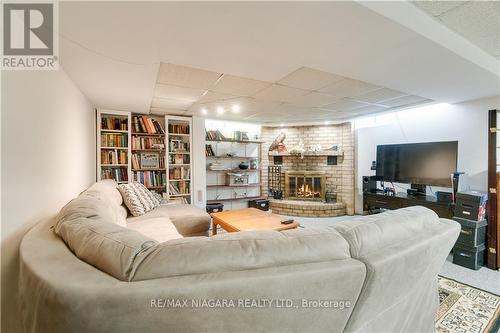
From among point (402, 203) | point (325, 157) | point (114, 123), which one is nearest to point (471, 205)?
point (402, 203)

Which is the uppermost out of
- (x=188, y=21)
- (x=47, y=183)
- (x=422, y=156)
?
(x=188, y=21)

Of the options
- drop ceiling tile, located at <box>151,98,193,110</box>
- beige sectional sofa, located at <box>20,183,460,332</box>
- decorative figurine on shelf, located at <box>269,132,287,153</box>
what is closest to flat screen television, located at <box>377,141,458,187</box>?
decorative figurine on shelf, located at <box>269,132,287,153</box>

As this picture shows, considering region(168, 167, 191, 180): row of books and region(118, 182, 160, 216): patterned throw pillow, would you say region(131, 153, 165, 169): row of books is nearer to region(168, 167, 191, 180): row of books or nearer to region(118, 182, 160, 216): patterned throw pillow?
region(168, 167, 191, 180): row of books

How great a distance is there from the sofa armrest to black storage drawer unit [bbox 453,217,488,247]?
Result: 8.60ft

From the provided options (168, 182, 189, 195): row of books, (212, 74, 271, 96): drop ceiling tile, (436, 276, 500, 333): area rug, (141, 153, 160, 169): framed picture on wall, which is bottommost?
(436, 276, 500, 333): area rug

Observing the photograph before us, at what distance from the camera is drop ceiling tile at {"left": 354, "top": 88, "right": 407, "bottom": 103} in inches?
113

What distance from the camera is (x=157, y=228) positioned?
2279mm

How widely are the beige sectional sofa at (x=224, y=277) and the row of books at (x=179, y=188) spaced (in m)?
2.98

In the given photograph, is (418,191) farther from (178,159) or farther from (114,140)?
(114,140)

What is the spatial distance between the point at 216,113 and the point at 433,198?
368 centimetres

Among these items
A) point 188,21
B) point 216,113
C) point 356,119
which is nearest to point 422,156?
point 356,119

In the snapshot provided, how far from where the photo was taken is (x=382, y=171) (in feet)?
12.8

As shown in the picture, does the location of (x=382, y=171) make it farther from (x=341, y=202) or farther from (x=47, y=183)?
(x=47, y=183)

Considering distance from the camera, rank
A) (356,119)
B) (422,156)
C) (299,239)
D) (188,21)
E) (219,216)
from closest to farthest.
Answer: (299,239) → (188,21) → (219,216) → (422,156) → (356,119)
